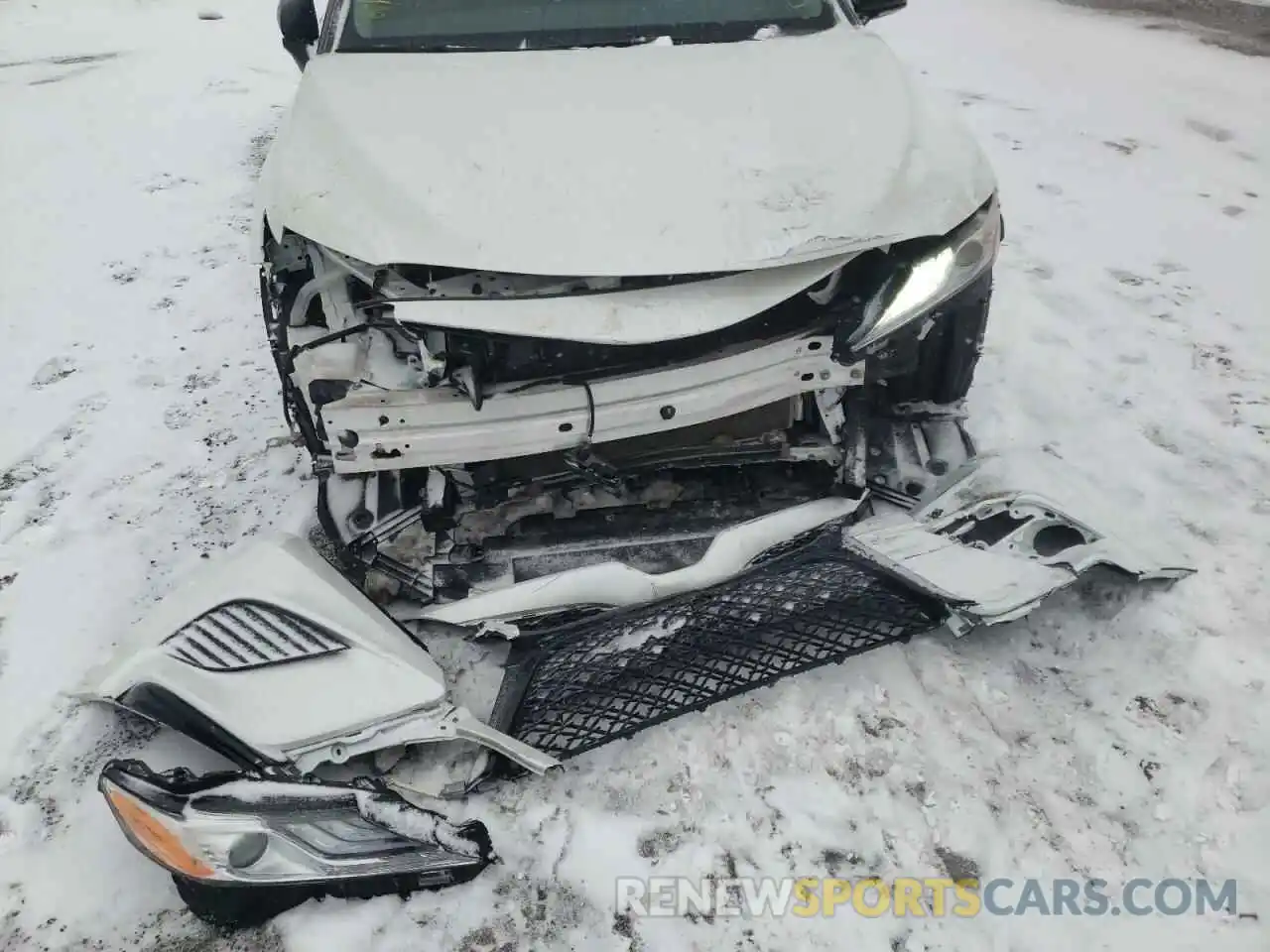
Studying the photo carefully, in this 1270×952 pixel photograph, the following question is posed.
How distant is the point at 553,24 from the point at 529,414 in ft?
5.07

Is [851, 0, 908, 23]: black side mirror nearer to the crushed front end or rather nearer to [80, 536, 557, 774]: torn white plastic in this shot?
the crushed front end

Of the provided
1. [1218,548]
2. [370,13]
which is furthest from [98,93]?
[1218,548]

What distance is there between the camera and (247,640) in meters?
2.39

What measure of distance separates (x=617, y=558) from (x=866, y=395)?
1.00 meters

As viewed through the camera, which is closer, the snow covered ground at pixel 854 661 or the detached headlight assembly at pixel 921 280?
the snow covered ground at pixel 854 661

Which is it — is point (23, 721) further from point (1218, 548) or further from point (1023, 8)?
point (1023, 8)

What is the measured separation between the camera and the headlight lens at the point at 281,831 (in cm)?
200

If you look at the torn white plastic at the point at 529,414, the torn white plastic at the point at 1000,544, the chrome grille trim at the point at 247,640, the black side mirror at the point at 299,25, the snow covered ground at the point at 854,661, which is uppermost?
the black side mirror at the point at 299,25

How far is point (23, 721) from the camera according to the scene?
2.73 m

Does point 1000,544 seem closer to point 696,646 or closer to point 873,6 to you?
point 696,646

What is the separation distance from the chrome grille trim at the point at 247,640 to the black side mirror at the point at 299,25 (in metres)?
2.29

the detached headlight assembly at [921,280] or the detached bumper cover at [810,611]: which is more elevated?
the detached headlight assembly at [921,280]

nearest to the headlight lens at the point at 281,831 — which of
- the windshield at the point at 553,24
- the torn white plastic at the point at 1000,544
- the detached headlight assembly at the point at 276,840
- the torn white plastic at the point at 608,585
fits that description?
the detached headlight assembly at the point at 276,840

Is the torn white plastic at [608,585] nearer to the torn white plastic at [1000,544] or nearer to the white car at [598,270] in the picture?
the white car at [598,270]
